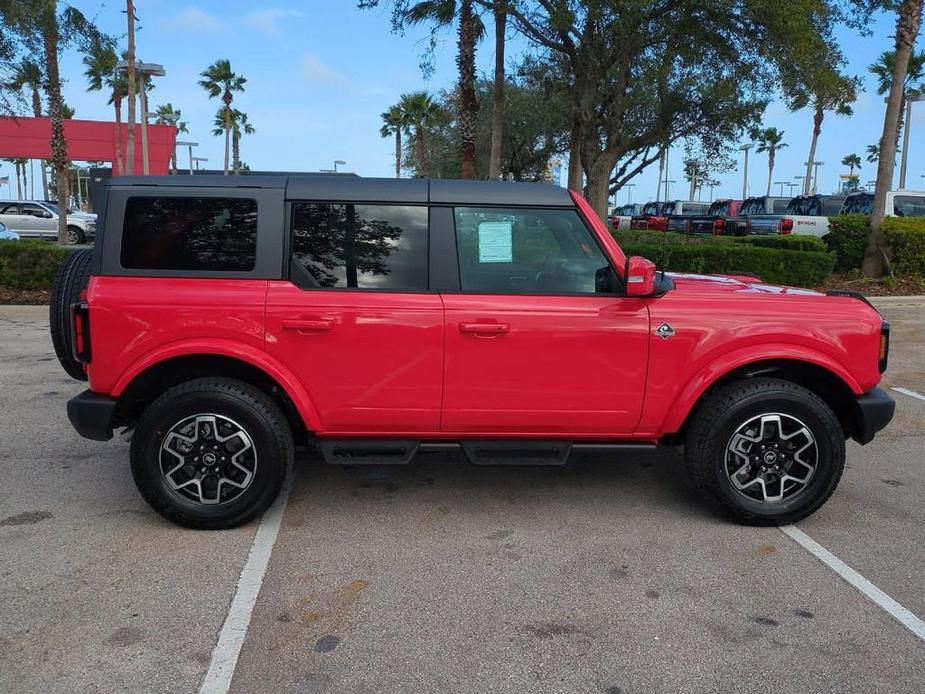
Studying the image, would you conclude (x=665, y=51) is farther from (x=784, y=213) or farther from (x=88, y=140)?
(x=88, y=140)

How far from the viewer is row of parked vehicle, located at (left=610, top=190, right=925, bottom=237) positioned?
17.9 meters

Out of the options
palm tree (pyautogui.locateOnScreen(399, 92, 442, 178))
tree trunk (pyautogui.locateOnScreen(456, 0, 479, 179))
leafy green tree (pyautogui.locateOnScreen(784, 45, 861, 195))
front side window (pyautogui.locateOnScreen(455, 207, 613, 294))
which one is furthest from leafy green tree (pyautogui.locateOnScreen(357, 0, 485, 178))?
palm tree (pyautogui.locateOnScreen(399, 92, 442, 178))

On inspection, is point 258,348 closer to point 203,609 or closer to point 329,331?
point 329,331

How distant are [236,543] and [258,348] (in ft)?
3.31

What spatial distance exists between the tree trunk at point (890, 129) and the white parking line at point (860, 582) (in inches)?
488

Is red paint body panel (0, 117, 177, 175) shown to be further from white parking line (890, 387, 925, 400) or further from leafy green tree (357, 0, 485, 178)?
white parking line (890, 387, 925, 400)

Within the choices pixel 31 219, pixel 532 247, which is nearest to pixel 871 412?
pixel 532 247

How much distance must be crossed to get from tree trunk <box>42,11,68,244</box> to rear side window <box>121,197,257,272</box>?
415 inches

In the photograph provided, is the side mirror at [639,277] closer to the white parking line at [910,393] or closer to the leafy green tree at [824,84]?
the white parking line at [910,393]

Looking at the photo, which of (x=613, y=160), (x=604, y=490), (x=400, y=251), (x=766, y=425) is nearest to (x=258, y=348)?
(x=400, y=251)

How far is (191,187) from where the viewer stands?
12.8 ft

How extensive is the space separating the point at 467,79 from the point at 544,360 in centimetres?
1316

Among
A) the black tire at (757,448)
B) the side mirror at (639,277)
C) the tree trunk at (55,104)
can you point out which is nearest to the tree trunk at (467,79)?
the tree trunk at (55,104)

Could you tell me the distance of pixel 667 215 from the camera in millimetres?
31156
